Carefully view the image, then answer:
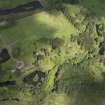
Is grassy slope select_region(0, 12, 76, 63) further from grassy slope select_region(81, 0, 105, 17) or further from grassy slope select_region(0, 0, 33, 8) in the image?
grassy slope select_region(81, 0, 105, 17)

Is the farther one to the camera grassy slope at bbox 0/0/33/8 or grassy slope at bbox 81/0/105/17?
grassy slope at bbox 81/0/105/17

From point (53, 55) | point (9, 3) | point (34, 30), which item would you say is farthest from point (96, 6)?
point (9, 3)

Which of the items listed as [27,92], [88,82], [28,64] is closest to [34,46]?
[28,64]

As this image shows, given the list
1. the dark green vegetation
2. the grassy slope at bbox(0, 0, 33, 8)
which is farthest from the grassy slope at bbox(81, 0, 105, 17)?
the grassy slope at bbox(0, 0, 33, 8)

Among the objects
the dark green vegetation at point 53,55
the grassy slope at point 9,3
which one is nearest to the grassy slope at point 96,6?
the dark green vegetation at point 53,55

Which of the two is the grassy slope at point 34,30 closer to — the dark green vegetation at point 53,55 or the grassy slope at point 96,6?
the dark green vegetation at point 53,55

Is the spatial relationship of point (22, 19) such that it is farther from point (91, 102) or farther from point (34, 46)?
point (91, 102)

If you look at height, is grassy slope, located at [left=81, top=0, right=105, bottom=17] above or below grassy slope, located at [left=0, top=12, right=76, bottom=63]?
above

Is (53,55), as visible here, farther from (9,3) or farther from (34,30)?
(9,3)
